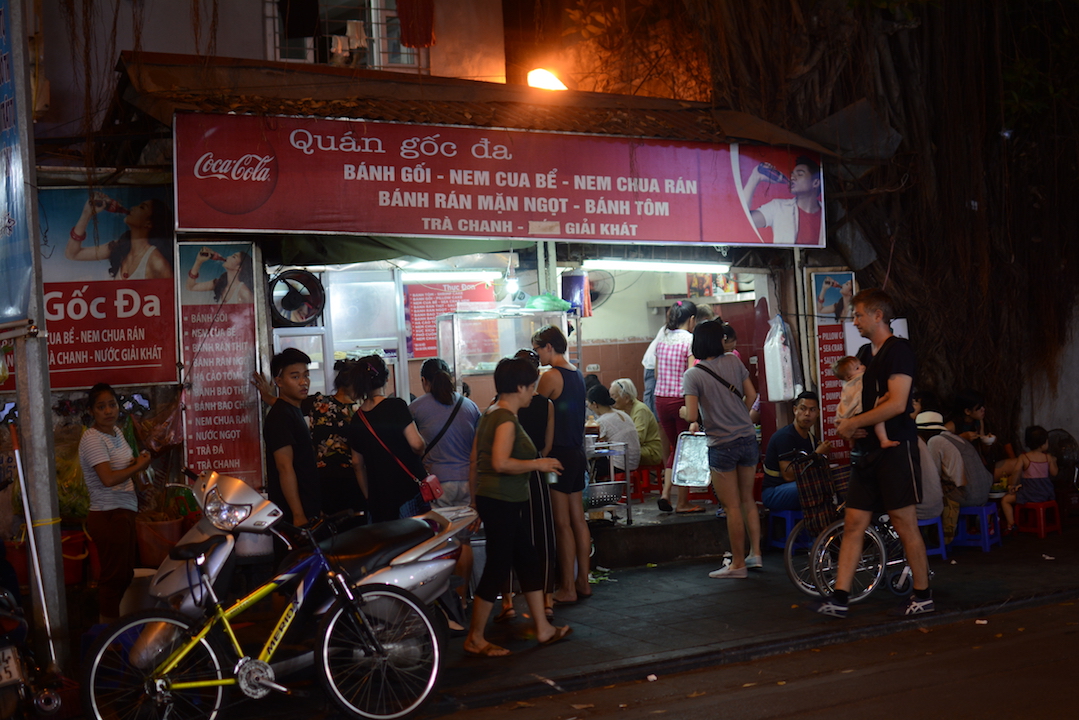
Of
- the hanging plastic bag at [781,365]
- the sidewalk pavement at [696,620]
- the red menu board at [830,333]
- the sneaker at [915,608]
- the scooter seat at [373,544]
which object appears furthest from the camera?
the red menu board at [830,333]

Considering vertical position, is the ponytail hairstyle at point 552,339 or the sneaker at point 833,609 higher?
the ponytail hairstyle at point 552,339

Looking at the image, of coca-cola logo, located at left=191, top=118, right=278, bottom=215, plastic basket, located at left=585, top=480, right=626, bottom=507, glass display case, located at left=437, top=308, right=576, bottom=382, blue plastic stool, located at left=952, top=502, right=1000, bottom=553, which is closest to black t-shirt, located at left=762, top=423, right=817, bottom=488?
plastic basket, located at left=585, top=480, right=626, bottom=507

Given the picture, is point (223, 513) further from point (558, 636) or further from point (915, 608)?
point (915, 608)

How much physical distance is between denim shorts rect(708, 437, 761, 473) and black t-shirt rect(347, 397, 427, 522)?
254cm

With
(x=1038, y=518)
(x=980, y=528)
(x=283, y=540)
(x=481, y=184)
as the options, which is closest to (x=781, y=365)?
(x=980, y=528)

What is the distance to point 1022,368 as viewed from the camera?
11875 mm

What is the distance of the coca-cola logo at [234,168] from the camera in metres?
7.45

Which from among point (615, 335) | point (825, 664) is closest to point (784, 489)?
point (825, 664)

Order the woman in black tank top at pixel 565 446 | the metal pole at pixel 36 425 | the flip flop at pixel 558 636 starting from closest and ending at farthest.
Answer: the metal pole at pixel 36 425 → the flip flop at pixel 558 636 → the woman in black tank top at pixel 565 446

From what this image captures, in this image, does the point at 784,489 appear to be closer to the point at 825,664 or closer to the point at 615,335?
the point at 825,664

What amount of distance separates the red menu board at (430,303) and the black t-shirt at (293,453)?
5.85m

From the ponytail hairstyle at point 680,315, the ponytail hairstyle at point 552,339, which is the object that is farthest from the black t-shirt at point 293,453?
the ponytail hairstyle at point 680,315

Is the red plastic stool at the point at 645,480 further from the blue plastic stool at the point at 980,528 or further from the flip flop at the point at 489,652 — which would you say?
the flip flop at the point at 489,652

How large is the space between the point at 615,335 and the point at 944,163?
507cm
